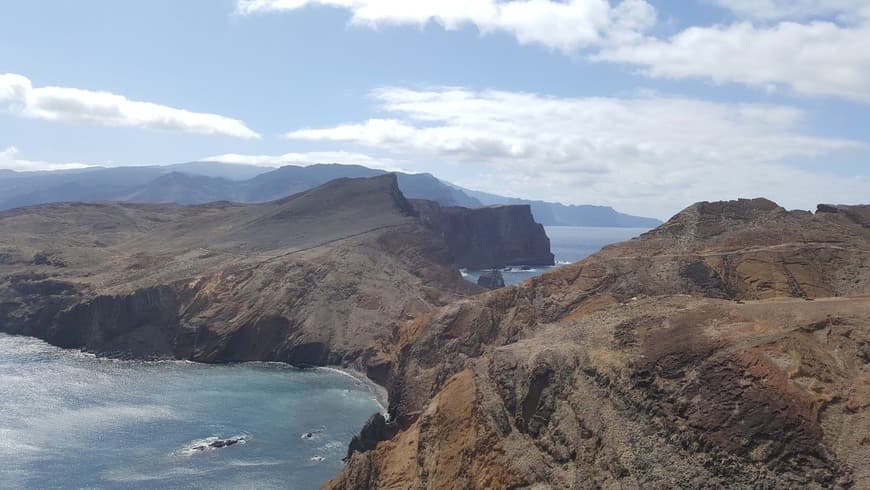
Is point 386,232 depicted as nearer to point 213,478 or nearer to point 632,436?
point 213,478

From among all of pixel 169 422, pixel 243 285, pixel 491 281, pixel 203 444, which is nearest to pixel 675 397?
pixel 203 444

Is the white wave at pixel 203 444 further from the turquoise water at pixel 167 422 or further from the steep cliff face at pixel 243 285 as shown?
the steep cliff face at pixel 243 285

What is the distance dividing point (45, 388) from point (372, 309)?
41345mm

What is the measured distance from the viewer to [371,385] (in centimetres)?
8012

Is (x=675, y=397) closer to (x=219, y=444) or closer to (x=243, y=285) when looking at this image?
(x=219, y=444)

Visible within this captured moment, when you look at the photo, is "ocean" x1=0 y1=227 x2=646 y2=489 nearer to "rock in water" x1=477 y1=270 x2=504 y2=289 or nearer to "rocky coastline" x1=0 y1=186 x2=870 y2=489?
"rocky coastline" x1=0 y1=186 x2=870 y2=489

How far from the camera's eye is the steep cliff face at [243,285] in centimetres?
9475

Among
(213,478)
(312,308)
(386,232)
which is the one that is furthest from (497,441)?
(386,232)

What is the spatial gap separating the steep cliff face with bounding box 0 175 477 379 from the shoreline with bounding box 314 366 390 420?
1.47m

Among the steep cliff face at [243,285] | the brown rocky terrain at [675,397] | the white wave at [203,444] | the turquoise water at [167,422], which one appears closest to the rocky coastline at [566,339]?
the brown rocky terrain at [675,397]

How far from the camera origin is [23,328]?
10638 centimetres

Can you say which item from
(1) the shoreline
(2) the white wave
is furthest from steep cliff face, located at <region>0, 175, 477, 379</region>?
(2) the white wave

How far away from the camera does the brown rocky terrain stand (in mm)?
30609

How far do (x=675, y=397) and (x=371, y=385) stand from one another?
50.2m
